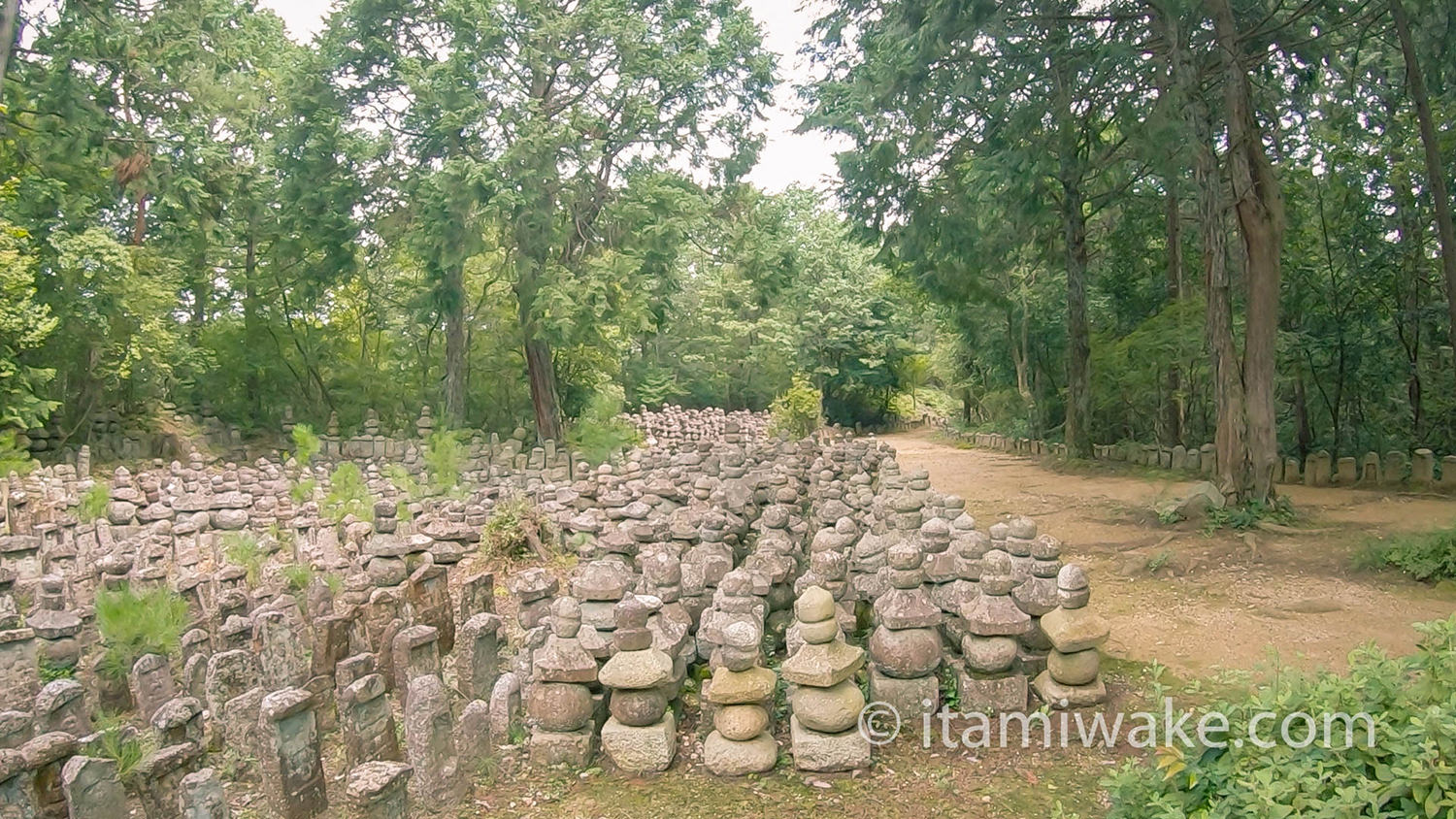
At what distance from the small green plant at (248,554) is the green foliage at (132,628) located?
5.62 feet

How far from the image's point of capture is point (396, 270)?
21797 mm

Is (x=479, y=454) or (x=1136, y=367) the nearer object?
(x=479, y=454)

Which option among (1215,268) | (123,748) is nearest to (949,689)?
(123,748)

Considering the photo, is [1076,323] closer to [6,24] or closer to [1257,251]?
[1257,251]

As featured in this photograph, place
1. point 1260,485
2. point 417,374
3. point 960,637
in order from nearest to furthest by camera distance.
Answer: point 960,637 < point 1260,485 < point 417,374

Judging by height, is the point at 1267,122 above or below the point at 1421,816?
above

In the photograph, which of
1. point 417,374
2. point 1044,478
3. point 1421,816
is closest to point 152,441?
point 417,374

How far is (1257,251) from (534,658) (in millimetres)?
9189

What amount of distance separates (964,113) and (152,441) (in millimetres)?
16272

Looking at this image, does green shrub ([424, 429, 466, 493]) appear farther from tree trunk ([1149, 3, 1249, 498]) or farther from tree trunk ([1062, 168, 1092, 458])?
tree trunk ([1062, 168, 1092, 458])

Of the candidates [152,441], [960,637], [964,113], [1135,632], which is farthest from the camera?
[152,441]

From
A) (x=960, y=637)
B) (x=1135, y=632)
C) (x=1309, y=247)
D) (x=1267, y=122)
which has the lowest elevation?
(x=1135, y=632)

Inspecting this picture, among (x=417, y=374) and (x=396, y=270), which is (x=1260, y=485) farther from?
(x=396, y=270)

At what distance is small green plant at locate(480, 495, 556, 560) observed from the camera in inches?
317
